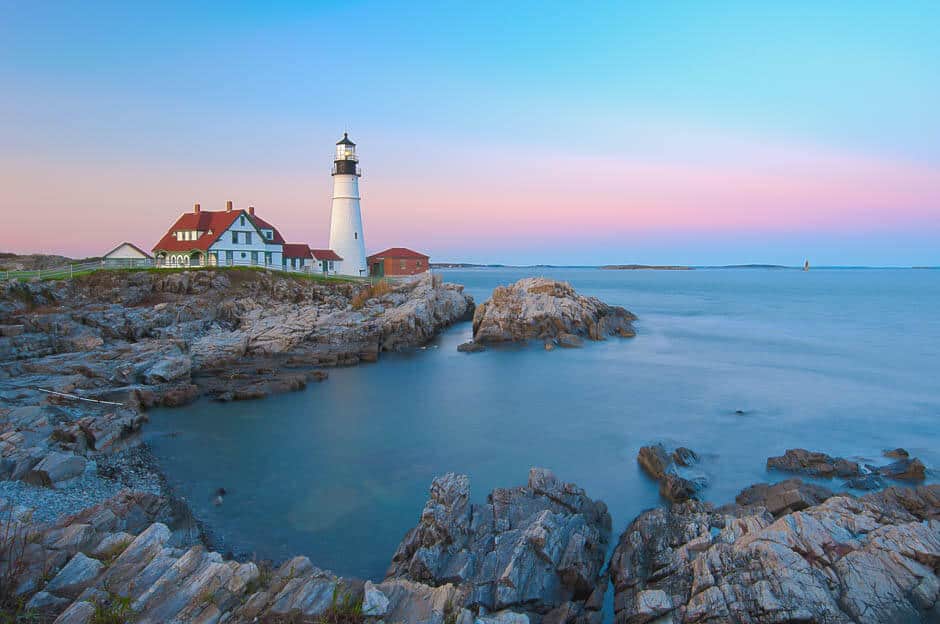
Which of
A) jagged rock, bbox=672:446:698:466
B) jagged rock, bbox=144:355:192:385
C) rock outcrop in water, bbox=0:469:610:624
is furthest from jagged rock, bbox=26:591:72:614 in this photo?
jagged rock, bbox=144:355:192:385

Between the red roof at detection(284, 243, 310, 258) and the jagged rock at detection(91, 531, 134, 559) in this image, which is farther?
the red roof at detection(284, 243, 310, 258)

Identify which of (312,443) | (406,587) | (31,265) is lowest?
(312,443)

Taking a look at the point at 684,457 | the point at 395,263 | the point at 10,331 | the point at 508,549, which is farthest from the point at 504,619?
the point at 395,263

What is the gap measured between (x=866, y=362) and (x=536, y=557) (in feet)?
83.8

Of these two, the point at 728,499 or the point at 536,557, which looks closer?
the point at 536,557

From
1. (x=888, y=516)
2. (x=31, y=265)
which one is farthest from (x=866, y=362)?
(x=31, y=265)

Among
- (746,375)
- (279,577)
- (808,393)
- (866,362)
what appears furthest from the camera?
(866,362)

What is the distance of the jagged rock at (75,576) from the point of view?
18.9 feet

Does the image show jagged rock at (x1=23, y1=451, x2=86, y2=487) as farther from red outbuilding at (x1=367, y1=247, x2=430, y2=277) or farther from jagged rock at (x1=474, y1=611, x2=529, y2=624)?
red outbuilding at (x1=367, y1=247, x2=430, y2=277)

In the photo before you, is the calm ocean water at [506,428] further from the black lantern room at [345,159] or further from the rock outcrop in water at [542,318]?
the black lantern room at [345,159]

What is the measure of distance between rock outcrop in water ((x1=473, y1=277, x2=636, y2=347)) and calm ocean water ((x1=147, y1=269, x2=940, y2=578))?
2.23 metres

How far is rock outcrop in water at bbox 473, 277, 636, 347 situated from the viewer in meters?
31.5

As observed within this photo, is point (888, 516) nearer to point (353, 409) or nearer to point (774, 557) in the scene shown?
point (774, 557)

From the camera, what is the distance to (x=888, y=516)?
24.6ft
